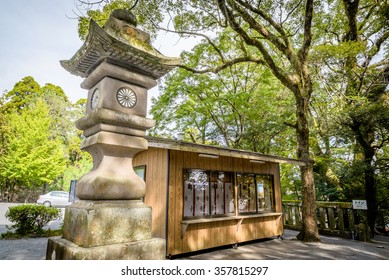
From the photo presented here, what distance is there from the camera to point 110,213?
2.71 m

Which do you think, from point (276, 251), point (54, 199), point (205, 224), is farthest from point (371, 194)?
point (54, 199)

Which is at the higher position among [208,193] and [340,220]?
[208,193]

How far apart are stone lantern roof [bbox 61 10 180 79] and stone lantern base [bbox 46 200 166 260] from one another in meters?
1.89

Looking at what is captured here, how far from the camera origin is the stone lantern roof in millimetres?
2923

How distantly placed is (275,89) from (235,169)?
30.0 feet

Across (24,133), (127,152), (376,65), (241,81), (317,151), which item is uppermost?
(241,81)

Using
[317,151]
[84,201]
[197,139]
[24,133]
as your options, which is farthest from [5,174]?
[317,151]

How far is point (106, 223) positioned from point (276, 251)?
6.88m

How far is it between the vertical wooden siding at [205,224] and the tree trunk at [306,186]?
4.57 feet

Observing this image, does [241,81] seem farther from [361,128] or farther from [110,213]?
[110,213]

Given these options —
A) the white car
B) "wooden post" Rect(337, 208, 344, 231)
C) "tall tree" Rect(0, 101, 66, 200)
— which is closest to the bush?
"wooden post" Rect(337, 208, 344, 231)

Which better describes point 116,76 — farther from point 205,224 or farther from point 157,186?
point 205,224

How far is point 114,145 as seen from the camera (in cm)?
289

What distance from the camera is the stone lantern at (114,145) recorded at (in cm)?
264
